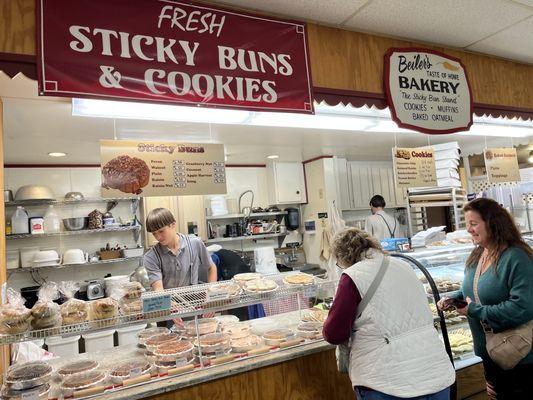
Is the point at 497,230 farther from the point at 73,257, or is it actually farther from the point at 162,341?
the point at 73,257

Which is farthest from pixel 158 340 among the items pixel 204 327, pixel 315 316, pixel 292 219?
pixel 292 219

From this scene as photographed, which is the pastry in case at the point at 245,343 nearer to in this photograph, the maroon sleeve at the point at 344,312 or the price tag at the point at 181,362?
the price tag at the point at 181,362

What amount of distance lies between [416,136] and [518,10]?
3.42 metres

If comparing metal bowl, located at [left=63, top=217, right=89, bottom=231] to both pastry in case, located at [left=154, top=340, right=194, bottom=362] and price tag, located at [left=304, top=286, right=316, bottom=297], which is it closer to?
pastry in case, located at [left=154, top=340, right=194, bottom=362]

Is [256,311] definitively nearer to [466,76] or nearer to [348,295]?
Result: [348,295]

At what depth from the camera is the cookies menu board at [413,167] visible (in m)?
4.12

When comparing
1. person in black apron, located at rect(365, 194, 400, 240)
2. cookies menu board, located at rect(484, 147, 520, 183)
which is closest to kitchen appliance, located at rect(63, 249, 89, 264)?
person in black apron, located at rect(365, 194, 400, 240)

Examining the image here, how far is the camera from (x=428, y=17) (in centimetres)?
288

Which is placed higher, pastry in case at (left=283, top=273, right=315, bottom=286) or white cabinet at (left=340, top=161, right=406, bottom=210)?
white cabinet at (left=340, top=161, right=406, bottom=210)

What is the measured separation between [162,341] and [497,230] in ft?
7.22

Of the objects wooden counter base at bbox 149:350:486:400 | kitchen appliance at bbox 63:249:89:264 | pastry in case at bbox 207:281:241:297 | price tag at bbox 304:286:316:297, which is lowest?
wooden counter base at bbox 149:350:486:400

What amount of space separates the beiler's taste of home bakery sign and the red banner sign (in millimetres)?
807

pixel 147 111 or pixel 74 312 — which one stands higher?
pixel 147 111

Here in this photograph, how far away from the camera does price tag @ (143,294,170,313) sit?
6.58 feet
